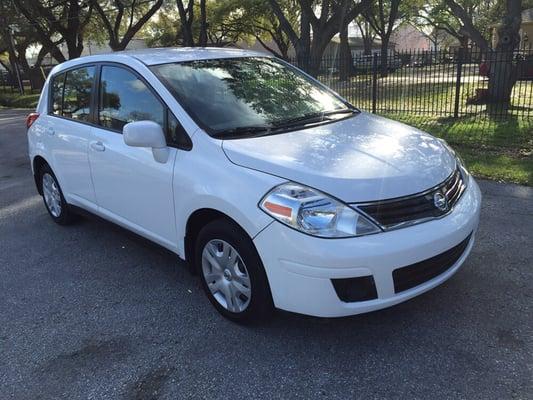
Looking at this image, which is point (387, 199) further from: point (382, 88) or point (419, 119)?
point (382, 88)

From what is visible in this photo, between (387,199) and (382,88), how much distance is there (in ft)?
A: 41.1

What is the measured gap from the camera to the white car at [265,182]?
2.75 meters

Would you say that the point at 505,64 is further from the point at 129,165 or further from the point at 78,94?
the point at 129,165

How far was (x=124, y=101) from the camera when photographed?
4004 millimetres

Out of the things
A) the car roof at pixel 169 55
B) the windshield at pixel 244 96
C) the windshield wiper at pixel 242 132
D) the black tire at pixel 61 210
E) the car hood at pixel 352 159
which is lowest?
the black tire at pixel 61 210

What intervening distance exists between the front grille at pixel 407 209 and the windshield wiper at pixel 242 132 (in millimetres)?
1013

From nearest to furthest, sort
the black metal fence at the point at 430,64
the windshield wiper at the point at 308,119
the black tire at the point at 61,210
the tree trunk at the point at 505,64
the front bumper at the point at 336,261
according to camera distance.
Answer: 1. the front bumper at the point at 336,261
2. the windshield wiper at the point at 308,119
3. the black tire at the point at 61,210
4. the black metal fence at the point at 430,64
5. the tree trunk at the point at 505,64

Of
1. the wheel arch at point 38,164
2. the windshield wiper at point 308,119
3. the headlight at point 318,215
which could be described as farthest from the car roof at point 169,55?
the headlight at point 318,215

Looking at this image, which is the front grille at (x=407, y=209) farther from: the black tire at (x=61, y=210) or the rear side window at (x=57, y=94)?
the rear side window at (x=57, y=94)

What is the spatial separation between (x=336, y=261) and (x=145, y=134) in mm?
1523

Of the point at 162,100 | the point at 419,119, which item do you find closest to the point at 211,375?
the point at 162,100

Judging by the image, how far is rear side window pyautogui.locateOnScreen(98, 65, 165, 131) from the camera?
3.69 metres

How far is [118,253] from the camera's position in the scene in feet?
15.3

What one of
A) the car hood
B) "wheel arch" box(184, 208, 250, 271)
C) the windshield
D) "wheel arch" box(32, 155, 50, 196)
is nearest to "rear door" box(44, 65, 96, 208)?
"wheel arch" box(32, 155, 50, 196)
